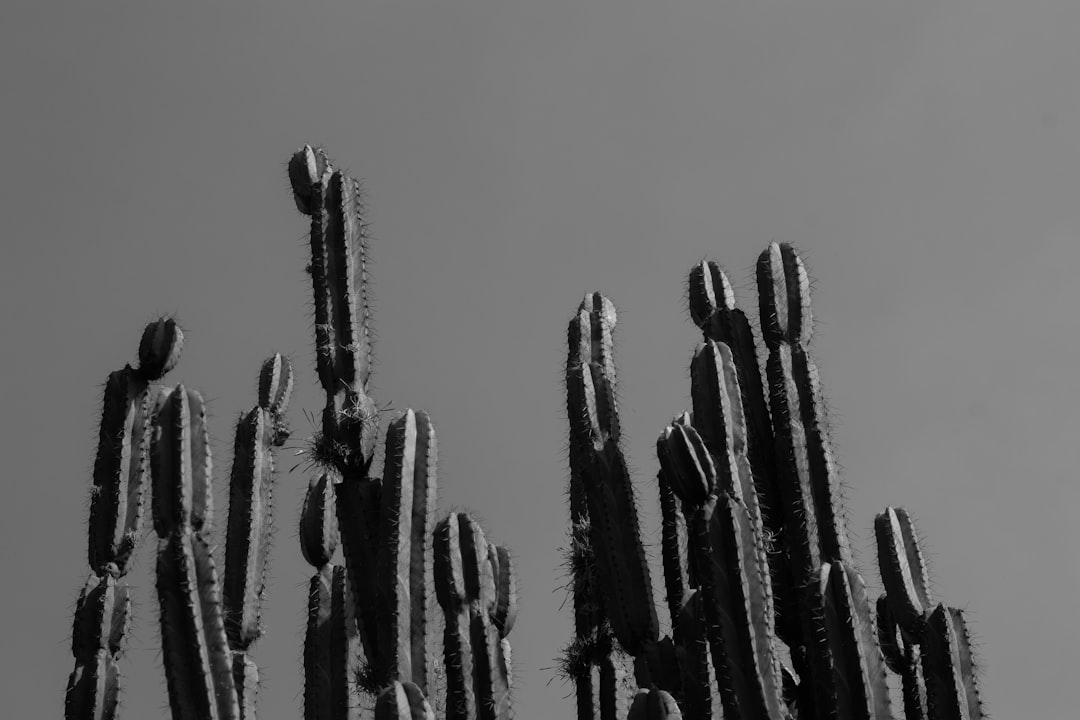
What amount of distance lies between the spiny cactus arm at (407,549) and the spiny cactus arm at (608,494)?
721 mm

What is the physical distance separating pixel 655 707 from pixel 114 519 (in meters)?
2.75

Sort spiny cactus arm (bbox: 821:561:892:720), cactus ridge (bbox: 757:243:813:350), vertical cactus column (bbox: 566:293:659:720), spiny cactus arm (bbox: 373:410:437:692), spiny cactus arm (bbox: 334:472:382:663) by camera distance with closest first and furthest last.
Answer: spiny cactus arm (bbox: 821:561:892:720) < spiny cactus arm (bbox: 373:410:437:692) < spiny cactus arm (bbox: 334:472:382:663) < vertical cactus column (bbox: 566:293:659:720) < cactus ridge (bbox: 757:243:813:350)

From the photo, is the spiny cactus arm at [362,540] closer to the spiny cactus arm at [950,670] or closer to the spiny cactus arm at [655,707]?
the spiny cactus arm at [655,707]

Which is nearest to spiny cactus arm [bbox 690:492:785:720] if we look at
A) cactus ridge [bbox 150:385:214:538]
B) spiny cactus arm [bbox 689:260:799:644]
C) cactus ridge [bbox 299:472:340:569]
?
spiny cactus arm [bbox 689:260:799:644]

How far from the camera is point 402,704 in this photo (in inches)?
222

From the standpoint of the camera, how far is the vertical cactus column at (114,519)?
6.89 metres

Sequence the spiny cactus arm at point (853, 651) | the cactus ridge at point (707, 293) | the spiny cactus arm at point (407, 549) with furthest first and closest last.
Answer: the cactus ridge at point (707, 293) < the spiny cactus arm at point (407, 549) < the spiny cactus arm at point (853, 651)

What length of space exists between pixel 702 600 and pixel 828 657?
566mm

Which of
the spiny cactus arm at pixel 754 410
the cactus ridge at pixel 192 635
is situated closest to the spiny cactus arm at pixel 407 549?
the cactus ridge at pixel 192 635

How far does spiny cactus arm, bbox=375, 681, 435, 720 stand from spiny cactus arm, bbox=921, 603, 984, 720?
1.98 m

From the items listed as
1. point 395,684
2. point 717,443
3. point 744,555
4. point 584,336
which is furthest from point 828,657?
point 584,336

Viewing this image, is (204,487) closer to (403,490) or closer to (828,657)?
(403,490)

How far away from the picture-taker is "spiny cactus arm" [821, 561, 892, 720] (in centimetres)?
595

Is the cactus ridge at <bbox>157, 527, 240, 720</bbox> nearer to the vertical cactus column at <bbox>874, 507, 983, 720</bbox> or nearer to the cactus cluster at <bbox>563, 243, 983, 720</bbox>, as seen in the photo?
the cactus cluster at <bbox>563, 243, 983, 720</bbox>
